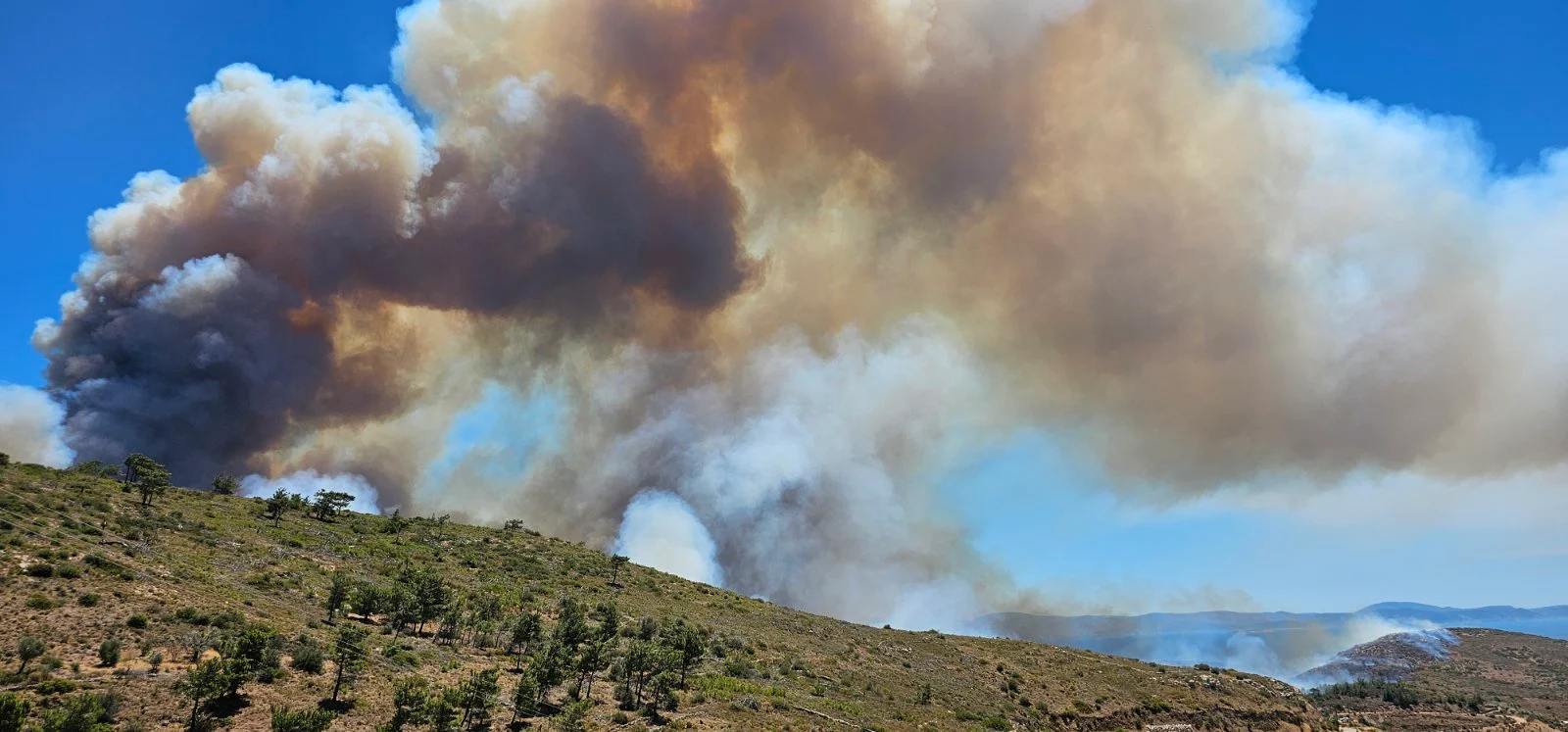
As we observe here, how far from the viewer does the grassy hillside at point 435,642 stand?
88.0ft

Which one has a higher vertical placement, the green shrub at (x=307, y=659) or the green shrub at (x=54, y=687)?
the green shrub at (x=307, y=659)

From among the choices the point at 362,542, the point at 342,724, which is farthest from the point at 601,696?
the point at 362,542

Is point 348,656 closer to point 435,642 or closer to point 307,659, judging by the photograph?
point 307,659

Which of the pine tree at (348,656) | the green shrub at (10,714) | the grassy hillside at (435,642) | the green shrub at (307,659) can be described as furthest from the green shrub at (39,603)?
the green shrub at (10,714)

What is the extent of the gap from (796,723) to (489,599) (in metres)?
25.5

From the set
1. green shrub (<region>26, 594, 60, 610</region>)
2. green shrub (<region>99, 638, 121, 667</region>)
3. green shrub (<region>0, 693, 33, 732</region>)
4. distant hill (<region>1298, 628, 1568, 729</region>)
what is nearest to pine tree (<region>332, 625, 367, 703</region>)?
green shrub (<region>99, 638, 121, 667</region>)

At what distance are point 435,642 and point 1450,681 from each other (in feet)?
615

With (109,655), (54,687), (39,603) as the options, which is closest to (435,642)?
(109,655)

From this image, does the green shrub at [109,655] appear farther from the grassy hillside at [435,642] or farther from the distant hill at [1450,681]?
the distant hill at [1450,681]

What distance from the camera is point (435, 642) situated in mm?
38562

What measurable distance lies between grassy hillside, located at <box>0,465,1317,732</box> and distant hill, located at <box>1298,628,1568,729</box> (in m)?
43.6

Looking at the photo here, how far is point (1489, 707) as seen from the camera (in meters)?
103

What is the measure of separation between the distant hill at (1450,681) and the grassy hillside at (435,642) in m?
43.6

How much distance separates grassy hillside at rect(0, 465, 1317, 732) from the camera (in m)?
26.8
